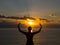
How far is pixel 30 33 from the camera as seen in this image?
982cm

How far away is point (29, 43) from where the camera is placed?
9.68 meters

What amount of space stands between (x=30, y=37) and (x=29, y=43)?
28cm

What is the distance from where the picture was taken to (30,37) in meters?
9.85

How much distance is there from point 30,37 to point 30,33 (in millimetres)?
157

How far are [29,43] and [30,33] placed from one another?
396 millimetres
